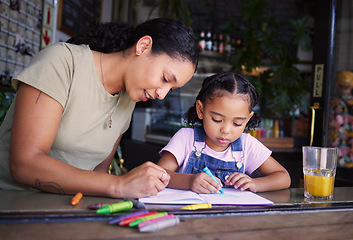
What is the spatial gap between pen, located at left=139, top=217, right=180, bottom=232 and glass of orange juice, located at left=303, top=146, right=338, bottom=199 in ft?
2.17

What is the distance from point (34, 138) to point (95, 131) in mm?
349

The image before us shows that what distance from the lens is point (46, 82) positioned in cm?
106

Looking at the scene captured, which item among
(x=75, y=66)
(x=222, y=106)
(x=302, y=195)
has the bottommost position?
(x=302, y=195)

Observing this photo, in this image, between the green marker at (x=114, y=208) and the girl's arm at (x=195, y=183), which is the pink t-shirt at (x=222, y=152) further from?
the green marker at (x=114, y=208)

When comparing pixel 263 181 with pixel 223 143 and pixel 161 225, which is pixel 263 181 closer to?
pixel 223 143

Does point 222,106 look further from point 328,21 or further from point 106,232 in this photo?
point 328,21

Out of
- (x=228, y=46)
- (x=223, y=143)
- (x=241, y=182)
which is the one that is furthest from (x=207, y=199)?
(x=228, y=46)

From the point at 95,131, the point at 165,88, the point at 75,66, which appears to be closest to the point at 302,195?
the point at 165,88

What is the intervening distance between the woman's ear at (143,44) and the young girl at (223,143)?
44 cm

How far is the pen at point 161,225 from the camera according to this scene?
0.69 m

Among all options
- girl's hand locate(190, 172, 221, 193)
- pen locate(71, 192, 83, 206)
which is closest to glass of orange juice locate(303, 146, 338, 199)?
girl's hand locate(190, 172, 221, 193)

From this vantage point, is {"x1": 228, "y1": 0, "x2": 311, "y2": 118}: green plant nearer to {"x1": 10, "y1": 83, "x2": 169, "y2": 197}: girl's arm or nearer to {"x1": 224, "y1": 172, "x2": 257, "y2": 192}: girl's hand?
{"x1": 224, "y1": 172, "x2": 257, "y2": 192}: girl's hand

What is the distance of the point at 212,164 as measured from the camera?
5.22 feet

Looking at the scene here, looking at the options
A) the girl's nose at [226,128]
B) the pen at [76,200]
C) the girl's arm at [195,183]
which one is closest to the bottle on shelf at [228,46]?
the girl's nose at [226,128]
